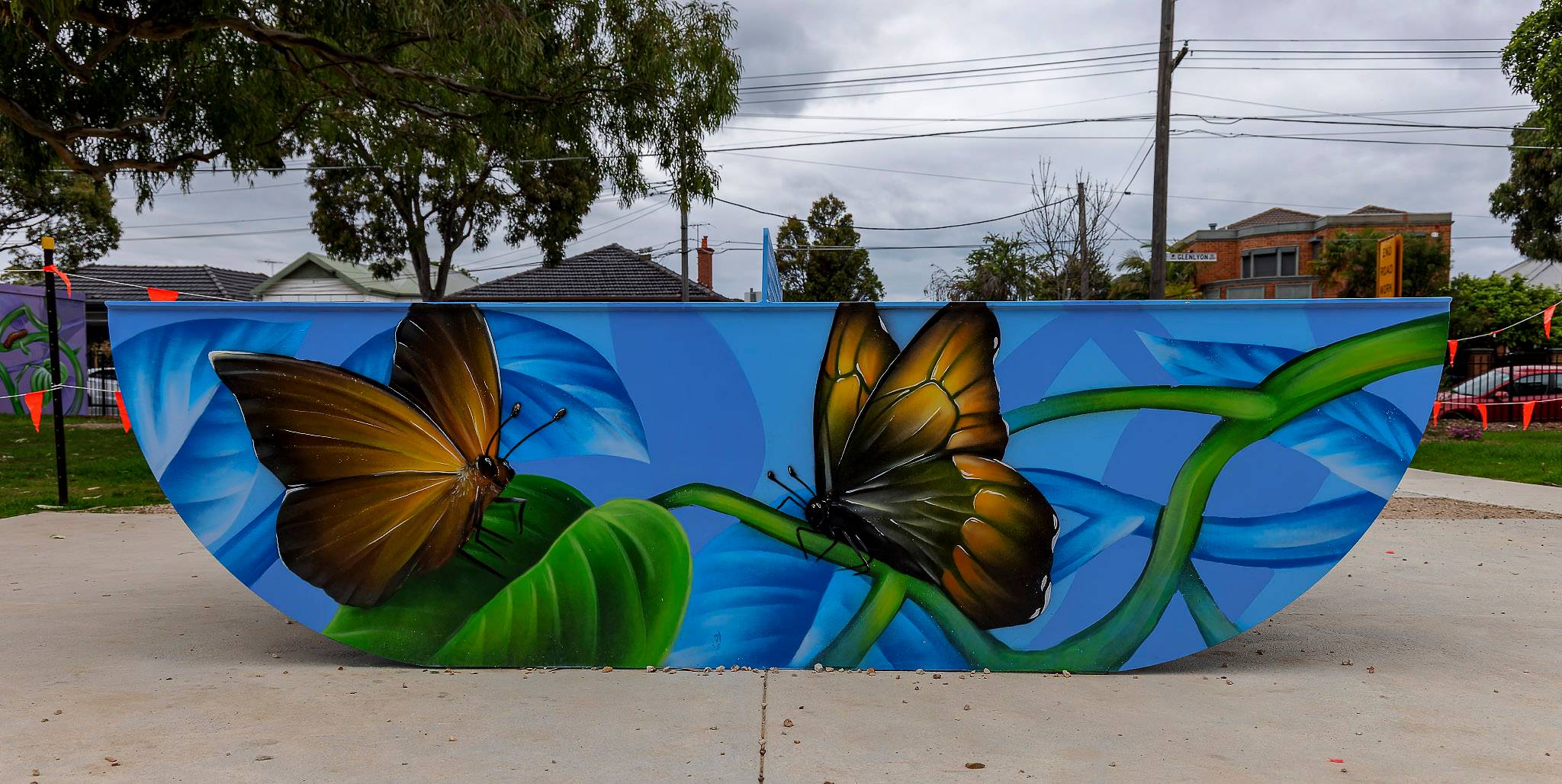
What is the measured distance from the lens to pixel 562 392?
497 centimetres

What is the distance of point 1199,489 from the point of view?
16.1ft

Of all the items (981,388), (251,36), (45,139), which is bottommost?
(981,388)

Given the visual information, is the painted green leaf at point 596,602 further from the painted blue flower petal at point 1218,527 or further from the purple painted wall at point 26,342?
the purple painted wall at point 26,342

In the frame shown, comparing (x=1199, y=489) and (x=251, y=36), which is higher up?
(x=251, y=36)

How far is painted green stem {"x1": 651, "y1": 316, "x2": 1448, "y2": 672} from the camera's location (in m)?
4.89

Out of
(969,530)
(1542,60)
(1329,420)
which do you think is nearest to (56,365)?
(969,530)

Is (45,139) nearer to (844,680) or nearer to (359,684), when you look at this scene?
(359,684)

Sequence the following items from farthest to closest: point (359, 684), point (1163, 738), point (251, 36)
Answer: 1. point (251, 36)
2. point (359, 684)
3. point (1163, 738)

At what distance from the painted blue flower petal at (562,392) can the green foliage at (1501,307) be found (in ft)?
100.0

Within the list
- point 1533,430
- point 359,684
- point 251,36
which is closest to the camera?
point 359,684

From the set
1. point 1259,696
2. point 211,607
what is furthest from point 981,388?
point 211,607

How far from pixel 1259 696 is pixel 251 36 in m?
10.3

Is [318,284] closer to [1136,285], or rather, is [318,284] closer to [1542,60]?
[1136,285]

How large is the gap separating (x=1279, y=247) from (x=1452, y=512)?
3406 cm
